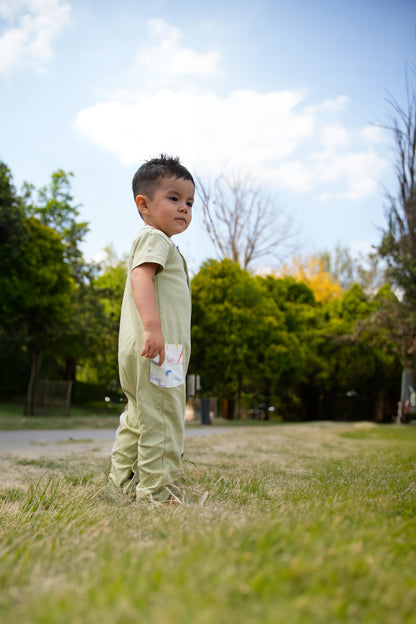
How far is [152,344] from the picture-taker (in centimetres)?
239

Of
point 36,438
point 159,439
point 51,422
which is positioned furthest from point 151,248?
point 51,422

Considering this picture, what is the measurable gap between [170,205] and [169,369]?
91 centimetres

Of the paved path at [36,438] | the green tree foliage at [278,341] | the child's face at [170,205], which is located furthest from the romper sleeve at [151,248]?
the green tree foliage at [278,341]

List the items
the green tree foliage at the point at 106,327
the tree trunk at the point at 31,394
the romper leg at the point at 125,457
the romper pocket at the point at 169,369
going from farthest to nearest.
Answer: the green tree foliage at the point at 106,327 → the tree trunk at the point at 31,394 → the romper leg at the point at 125,457 → the romper pocket at the point at 169,369

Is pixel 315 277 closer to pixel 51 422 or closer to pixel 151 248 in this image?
pixel 51 422

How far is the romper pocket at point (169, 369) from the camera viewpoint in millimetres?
2468

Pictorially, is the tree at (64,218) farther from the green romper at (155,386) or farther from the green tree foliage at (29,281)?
the green romper at (155,386)

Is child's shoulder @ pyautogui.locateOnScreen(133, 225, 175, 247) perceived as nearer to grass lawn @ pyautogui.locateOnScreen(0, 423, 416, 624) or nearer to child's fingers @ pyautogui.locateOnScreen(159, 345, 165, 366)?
child's fingers @ pyautogui.locateOnScreen(159, 345, 165, 366)

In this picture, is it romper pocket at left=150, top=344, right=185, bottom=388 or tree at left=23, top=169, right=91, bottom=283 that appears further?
tree at left=23, top=169, right=91, bottom=283

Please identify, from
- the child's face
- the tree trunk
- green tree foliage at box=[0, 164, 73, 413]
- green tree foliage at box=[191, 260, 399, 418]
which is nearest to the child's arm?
the child's face

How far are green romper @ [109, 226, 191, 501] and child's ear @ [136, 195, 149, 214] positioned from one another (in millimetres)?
198

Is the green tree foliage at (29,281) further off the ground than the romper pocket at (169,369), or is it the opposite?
the green tree foliage at (29,281)

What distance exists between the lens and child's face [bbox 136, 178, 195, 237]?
2791 mm

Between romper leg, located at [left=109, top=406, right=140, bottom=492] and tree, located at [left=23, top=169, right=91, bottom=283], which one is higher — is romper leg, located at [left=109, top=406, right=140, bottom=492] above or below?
below
